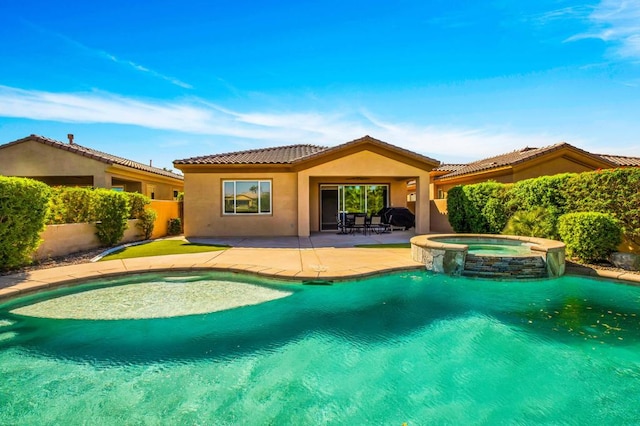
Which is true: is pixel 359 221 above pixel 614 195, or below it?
below

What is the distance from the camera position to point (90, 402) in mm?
3604

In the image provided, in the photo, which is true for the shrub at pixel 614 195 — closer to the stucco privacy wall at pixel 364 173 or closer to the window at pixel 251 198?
the stucco privacy wall at pixel 364 173

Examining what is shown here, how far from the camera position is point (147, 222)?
14.7 meters

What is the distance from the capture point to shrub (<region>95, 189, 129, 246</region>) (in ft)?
38.5

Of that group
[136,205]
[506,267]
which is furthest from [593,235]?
[136,205]

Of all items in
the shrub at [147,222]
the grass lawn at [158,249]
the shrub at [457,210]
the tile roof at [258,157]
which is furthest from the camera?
the tile roof at [258,157]

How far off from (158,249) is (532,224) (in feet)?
44.1

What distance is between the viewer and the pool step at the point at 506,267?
8.27 metres

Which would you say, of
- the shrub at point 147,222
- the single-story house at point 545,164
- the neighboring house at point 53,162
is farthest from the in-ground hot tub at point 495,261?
the neighboring house at point 53,162

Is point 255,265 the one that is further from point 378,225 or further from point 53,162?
point 53,162

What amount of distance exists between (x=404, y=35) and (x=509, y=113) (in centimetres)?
772

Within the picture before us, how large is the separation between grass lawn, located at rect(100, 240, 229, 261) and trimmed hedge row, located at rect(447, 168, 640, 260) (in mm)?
10851

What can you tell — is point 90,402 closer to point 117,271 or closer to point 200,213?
point 117,271

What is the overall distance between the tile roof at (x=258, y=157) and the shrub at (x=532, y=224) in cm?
910
